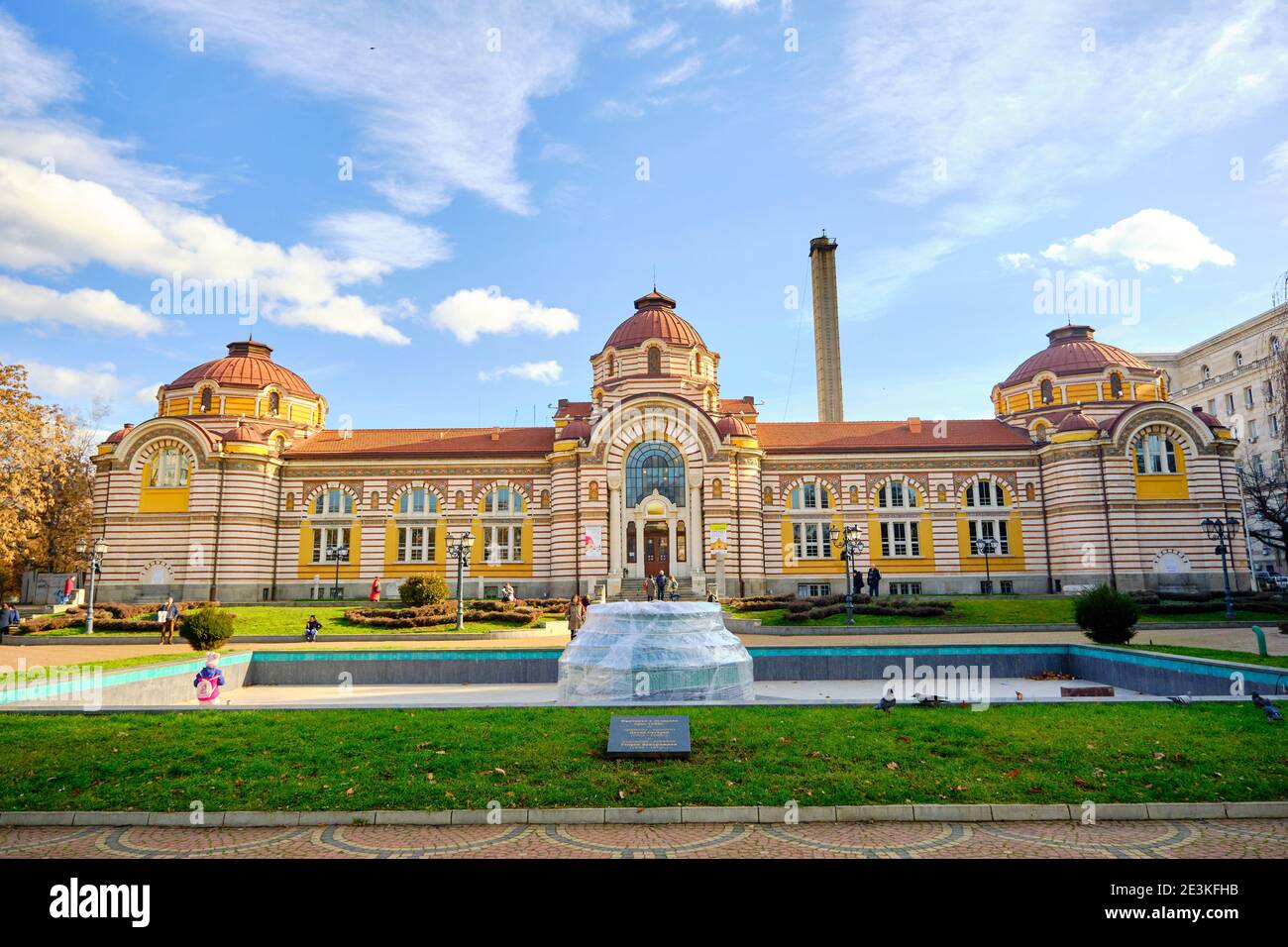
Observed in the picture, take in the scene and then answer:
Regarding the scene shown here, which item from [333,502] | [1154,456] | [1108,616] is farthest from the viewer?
[333,502]

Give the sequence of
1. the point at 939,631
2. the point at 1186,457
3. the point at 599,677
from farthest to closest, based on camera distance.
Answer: the point at 1186,457, the point at 939,631, the point at 599,677

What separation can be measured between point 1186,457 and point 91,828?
1943 inches

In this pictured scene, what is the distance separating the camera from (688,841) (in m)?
8.51

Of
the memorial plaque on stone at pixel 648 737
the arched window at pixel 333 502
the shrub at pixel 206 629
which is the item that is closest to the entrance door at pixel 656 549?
the arched window at pixel 333 502

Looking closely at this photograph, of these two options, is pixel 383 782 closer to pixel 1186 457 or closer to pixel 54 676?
pixel 54 676

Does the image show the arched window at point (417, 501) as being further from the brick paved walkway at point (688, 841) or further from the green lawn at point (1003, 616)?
the brick paved walkway at point (688, 841)

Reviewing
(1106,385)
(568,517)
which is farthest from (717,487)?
(1106,385)

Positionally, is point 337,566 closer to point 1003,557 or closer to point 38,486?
point 38,486

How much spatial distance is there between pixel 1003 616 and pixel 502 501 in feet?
92.0

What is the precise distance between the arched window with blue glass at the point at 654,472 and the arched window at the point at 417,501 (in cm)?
1231

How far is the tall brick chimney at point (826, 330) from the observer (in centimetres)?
6779

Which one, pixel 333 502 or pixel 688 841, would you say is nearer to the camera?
pixel 688 841

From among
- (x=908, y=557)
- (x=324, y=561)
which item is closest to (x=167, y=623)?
(x=324, y=561)

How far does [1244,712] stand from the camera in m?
12.4
